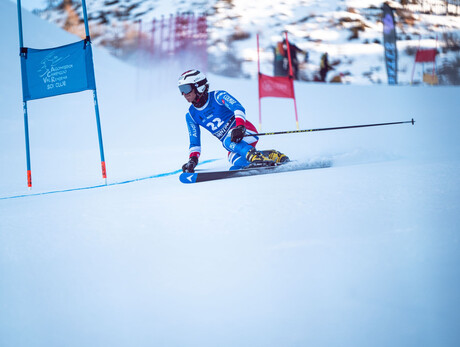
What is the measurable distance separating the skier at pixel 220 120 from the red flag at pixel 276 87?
1.83 m

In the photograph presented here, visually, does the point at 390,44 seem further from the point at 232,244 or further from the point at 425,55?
the point at 232,244

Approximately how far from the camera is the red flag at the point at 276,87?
4645 millimetres

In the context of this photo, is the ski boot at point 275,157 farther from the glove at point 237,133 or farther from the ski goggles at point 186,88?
the ski goggles at point 186,88

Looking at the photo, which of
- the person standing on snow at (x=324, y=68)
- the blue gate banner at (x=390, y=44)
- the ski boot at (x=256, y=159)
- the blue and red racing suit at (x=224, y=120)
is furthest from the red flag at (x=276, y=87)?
the person standing on snow at (x=324, y=68)

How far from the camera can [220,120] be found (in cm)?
284

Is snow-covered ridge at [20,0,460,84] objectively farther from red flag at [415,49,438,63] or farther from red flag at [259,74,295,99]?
red flag at [259,74,295,99]

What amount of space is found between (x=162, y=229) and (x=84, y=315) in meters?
0.57

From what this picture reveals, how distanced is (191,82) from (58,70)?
A: 3.39 feet

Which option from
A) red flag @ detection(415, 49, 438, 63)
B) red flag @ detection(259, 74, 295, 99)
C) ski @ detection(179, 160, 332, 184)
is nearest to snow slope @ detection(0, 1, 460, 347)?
ski @ detection(179, 160, 332, 184)

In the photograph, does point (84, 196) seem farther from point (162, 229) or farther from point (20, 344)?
point (20, 344)

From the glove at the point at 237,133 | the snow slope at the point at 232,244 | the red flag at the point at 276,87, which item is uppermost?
the red flag at the point at 276,87

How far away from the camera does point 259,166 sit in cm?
273

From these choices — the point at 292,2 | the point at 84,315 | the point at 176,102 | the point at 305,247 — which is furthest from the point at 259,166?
the point at 292,2

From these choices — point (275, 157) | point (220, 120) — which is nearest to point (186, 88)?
point (220, 120)
